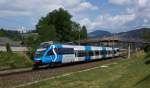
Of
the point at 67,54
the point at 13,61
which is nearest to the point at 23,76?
the point at 67,54

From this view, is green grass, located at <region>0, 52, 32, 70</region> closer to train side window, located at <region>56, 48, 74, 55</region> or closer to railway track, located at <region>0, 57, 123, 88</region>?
train side window, located at <region>56, 48, 74, 55</region>

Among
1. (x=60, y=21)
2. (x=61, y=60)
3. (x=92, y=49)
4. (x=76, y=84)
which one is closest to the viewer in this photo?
(x=76, y=84)

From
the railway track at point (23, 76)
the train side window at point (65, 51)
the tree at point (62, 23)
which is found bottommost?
the railway track at point (23, 76)

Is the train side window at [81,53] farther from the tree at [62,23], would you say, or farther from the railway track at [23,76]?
the tree at [62,23]

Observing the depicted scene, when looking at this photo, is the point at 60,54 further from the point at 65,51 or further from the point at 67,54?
the point at 67,54

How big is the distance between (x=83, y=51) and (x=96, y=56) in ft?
33.0

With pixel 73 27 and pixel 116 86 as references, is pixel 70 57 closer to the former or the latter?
pixel 116 86

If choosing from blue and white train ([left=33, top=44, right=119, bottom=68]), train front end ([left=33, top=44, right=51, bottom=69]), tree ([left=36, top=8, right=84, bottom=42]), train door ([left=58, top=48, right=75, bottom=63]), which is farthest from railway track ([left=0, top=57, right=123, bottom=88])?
tree ([left=36, top=8, right=84, bottom=42])

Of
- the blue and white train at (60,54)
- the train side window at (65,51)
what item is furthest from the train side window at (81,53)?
the train side window at (65,51)

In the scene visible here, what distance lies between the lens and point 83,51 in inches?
2211

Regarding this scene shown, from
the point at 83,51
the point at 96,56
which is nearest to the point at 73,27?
the point at 96,56

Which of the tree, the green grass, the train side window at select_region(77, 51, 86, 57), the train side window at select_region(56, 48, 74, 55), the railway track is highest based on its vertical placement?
the tree

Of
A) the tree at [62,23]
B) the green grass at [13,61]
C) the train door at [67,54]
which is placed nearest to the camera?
the train door at [67,54]

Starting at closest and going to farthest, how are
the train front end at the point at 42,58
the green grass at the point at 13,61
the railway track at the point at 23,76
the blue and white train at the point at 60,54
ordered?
the railway track at the point at 23,76, the train front end at the point at 42,58, the blue and white train at the point at 60,54, the green grass at the point at 13,61
